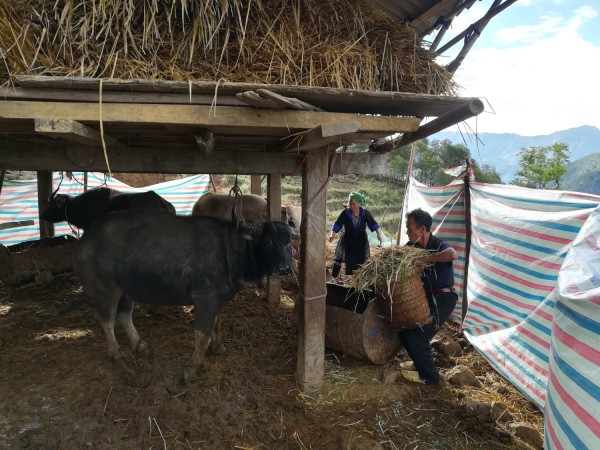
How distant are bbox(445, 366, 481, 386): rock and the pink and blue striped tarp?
0.38m

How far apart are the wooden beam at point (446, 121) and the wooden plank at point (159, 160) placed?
36 cm

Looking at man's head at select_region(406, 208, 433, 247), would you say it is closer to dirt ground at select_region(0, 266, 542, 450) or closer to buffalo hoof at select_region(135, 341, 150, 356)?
dirt ground at select_region(0, 266, 542, 450)

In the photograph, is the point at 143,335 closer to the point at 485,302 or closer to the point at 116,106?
the point at 116,106

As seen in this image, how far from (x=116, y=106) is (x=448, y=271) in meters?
3.87

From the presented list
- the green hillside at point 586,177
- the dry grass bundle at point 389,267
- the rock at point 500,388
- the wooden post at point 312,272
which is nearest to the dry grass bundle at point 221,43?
the wooden post at point 312,272

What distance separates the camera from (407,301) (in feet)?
13.0

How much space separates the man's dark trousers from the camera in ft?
13.9

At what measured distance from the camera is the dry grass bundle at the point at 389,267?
12.8ft

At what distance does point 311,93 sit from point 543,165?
29.0 metres

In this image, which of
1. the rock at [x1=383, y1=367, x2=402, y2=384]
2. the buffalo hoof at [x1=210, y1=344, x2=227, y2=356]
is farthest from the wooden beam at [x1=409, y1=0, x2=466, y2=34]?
the buffalo hoof at [x1=210, y1=344, x2=227, y2=356]

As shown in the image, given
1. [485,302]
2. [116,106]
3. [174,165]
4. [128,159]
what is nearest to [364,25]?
[116,106]

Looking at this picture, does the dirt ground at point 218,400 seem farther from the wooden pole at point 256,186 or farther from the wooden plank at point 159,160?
the wooden pole at point 256,186

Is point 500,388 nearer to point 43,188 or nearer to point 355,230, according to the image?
point 355,230

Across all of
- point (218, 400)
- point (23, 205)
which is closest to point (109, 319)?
point (218, 400)
